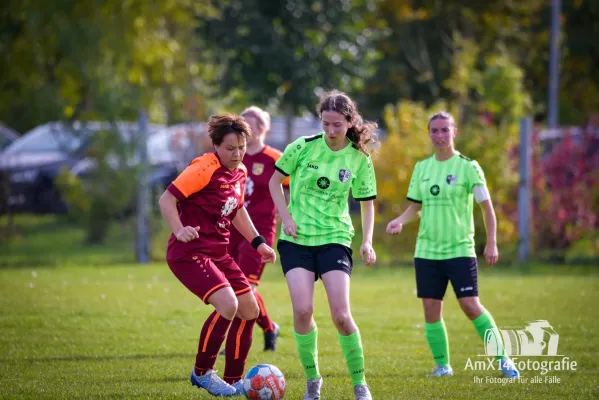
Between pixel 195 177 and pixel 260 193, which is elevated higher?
pixel 195 177

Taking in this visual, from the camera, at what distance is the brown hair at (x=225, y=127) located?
20.2 feet

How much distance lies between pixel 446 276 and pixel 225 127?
2.30m

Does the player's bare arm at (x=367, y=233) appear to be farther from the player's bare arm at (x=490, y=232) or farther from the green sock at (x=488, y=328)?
the green sock at (x=488, y=328)

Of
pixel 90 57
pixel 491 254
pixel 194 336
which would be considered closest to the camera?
pixel 491 254

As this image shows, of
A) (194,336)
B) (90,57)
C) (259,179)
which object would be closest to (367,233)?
(259,179)

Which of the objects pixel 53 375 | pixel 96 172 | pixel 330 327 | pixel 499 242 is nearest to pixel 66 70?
pixel 96 172

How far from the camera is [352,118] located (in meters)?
6.10

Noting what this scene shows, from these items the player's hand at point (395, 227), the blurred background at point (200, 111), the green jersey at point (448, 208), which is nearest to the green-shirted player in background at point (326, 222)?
the player's hand at point (395, 227)

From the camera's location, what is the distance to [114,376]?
6.89 meters

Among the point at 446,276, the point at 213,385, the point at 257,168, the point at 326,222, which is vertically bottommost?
the point at 213,385

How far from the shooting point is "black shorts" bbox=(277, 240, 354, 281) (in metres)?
5.93

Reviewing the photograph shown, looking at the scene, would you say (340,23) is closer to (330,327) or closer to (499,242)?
(499,242)

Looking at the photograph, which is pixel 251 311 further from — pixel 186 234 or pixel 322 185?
pixel 322 185

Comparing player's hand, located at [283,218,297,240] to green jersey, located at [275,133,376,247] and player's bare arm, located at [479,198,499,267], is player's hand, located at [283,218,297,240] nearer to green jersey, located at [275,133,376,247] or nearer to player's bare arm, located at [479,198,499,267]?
green jersey, located at [275,133,376,247]
